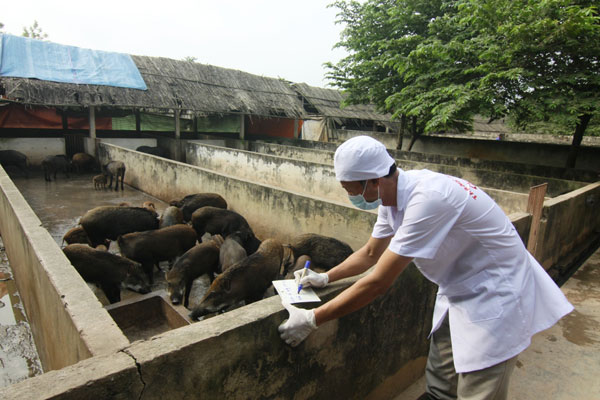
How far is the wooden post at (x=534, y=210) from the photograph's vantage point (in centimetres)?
456

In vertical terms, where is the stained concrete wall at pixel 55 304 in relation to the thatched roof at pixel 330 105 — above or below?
below

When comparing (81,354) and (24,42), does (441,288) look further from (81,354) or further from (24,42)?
(24,42)

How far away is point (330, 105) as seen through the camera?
21.6 m

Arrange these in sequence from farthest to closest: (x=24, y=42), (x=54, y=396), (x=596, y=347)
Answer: (x=24, y=42)
(x=596, y=347)
(x=54, y=396)

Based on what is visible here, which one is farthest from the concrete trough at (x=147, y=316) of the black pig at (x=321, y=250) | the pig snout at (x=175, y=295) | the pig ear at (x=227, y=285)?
the black pig at (x=321, y=250)

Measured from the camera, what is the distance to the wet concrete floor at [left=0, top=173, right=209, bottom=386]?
12.6 feet

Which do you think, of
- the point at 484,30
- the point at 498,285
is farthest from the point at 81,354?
the point at 484,30

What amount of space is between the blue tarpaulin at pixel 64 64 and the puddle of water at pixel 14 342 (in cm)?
1033

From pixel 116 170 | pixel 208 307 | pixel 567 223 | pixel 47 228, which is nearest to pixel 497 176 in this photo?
pixel 567 223

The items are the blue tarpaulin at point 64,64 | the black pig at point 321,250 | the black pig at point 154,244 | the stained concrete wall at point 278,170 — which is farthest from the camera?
the blue tarpaulin at point 64,64

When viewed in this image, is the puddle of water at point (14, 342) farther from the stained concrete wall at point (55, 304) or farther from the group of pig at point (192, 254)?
the group of pig at point (192, 254)

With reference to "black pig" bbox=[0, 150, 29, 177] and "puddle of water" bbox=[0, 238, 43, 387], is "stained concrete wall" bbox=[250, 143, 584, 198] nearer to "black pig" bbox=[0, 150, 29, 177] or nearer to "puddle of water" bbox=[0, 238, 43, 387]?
"puddle of water" bbox=[0, 238, 43, 387]

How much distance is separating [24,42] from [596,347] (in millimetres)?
17886

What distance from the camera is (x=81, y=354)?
2.22 meters
